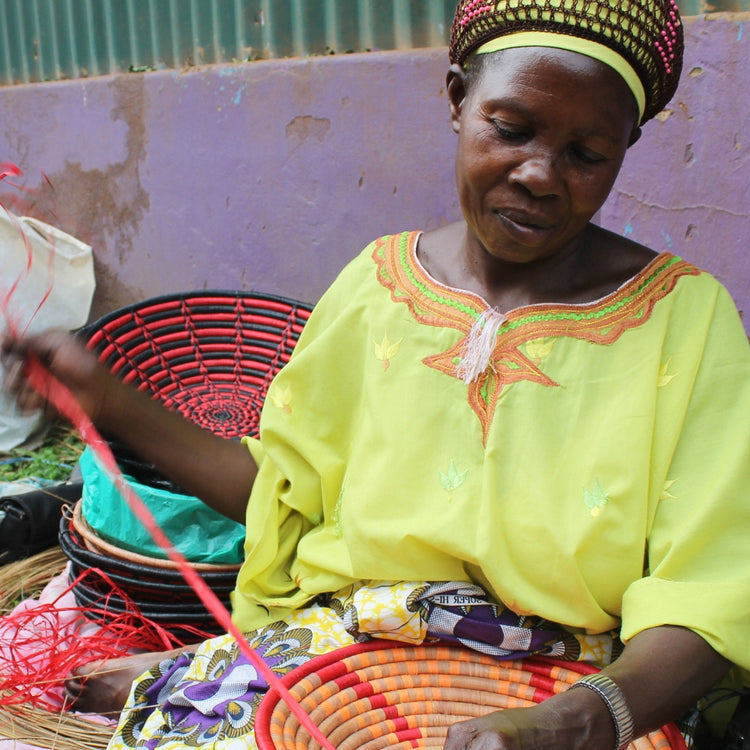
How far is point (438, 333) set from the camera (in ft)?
4.99

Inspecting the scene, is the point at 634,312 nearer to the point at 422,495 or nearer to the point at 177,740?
the point at 422,495

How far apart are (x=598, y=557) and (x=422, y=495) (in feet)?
0.93

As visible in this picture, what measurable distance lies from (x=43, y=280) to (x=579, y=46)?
2707mm

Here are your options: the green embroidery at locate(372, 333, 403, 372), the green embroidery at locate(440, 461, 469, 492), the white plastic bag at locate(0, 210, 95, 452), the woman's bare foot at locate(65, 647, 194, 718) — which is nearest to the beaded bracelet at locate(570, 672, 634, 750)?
→ the green embroidery at locate(440, 461, 469, 492)

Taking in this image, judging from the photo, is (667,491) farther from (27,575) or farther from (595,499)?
(27,575)

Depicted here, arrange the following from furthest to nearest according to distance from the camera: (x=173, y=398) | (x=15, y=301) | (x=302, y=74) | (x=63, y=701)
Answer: (x=15, y=301) → (x=302, y=74) → (x=173, y=398) → (x=63, y=701)

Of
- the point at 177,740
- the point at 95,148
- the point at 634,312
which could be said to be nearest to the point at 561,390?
the point at 634,312

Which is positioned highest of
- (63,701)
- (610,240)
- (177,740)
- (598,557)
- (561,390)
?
(610,240)

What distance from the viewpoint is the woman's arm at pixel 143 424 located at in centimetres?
148

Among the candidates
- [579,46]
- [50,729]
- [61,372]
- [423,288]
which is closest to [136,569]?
[50,729]

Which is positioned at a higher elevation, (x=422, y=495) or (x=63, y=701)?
(x=422, y=495)

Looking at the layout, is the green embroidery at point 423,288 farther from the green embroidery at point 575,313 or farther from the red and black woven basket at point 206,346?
the red and black woven basket at point 206,346

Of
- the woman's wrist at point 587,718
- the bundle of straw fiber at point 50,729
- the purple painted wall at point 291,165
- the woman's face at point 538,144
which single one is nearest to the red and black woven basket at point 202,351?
the purple painted wall at point 291,165

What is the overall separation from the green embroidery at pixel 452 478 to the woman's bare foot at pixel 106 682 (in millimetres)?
786
